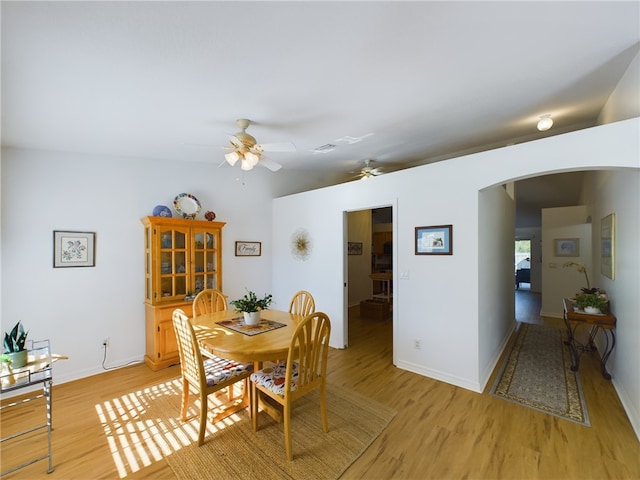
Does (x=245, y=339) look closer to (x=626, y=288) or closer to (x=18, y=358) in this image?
(x=18, y=358)

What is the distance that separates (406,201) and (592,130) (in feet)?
5.37

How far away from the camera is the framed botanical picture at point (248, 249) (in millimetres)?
4551

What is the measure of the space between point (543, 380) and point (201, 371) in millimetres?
3488

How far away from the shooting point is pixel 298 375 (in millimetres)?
2080

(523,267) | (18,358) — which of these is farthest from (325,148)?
(523,267)

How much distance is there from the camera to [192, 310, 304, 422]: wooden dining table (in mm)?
1980

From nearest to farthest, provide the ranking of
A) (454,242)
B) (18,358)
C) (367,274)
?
(18,358)
(454,242)
(367,274)

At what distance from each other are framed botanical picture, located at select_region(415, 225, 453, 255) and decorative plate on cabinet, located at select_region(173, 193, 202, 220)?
2.99 meters

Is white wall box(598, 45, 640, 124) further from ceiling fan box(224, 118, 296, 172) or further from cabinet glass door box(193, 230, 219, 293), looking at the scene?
cabinet glass door box(193, 230, 219, 293)

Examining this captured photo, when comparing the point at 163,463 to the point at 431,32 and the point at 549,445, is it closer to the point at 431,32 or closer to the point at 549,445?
the point at 549,445

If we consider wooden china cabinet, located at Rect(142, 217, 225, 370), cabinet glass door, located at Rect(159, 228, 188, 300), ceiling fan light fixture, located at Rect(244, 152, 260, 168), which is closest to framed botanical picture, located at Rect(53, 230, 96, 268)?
wooden china cabinet, located at Rect(142, 217, 225, 370)

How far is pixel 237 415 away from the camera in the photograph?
2.41 m

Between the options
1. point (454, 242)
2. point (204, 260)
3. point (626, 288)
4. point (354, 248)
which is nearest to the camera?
point (626, 288)

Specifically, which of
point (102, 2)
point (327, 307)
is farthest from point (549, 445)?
point (102, 2)
